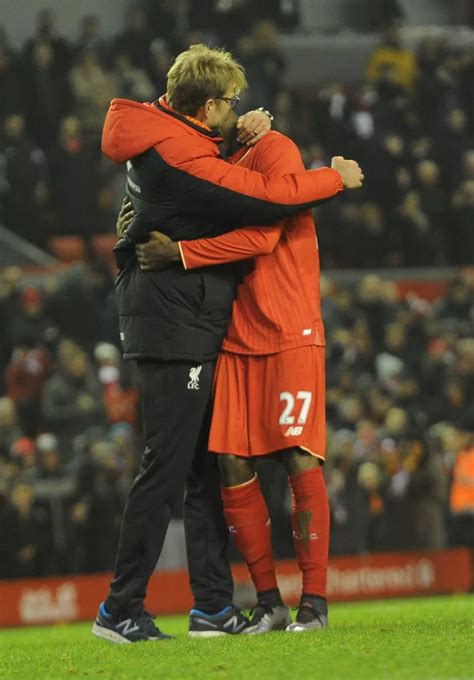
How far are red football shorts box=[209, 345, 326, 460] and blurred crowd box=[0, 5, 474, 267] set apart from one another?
10934 mm

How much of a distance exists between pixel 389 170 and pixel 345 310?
9.27 feet

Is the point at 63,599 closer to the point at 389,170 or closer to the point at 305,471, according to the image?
the point at 305,471

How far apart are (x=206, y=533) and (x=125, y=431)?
7.81 metres

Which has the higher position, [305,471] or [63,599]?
[305,471]

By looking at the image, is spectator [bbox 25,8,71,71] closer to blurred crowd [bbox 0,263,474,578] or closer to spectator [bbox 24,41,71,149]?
spectator [bbox 24,41,71,149]

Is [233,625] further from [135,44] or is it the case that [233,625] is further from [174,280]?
[135,44]

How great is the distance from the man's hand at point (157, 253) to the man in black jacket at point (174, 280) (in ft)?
0.14

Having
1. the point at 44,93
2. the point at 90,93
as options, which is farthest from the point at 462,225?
the point at 44,93

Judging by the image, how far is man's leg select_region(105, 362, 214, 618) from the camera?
536 cm

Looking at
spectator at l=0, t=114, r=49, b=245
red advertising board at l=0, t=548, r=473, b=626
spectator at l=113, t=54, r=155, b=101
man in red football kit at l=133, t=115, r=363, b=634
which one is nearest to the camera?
man in red football kit at l=133, t=115, r=363, b=634

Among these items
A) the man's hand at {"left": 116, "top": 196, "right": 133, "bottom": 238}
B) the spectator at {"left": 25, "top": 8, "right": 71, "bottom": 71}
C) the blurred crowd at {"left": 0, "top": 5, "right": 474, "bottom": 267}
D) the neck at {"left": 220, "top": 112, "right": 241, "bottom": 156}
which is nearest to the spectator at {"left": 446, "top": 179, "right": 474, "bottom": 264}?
the blurred crowd at {"left": 0, "top": 5, "right": 474, "bottom": 267}

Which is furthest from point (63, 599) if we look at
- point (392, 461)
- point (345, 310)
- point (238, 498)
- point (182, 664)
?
point (182, 664)

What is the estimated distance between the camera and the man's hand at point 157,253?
17.6 ft

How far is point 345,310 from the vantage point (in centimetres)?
1641
